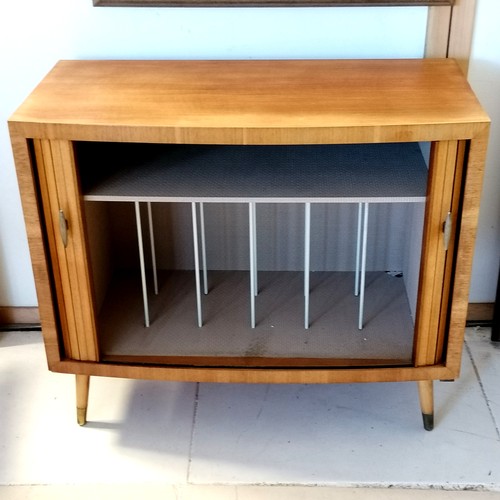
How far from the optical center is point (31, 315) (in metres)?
1.88

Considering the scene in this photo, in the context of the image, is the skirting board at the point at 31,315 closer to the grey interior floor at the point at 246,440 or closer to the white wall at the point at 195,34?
the grey interior floor at the point at 246,440

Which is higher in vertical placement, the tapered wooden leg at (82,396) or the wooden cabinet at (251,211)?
the wooden cabinet at (251,211)

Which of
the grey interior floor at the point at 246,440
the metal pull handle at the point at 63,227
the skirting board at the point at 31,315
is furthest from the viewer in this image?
the skirting board at the point at 31,315

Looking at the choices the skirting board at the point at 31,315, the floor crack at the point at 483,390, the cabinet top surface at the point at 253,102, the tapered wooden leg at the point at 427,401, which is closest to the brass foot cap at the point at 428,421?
the tapered wooden leg at the point at 427,401

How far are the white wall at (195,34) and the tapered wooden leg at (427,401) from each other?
0.60 metres

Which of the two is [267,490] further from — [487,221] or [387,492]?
[487,221]

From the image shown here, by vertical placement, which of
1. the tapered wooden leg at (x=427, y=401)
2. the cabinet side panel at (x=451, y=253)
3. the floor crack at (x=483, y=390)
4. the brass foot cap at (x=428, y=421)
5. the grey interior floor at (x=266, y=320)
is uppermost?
the cabinet side panel at (x=451, y=253)

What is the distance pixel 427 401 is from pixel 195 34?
848mm

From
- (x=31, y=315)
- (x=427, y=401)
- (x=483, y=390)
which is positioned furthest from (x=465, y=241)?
(x=31, y=315)

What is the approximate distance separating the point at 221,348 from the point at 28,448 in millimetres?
427

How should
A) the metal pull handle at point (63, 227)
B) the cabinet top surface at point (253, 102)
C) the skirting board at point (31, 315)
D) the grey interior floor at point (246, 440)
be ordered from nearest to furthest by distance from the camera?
the cabinet top surface at point (253, 102)
the metal pull handle at point (63, 227)
the grey interior floor at point (246, 440)
the skirting board at point (31, 315)

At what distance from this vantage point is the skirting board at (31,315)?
1857 mm

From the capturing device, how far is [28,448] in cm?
156

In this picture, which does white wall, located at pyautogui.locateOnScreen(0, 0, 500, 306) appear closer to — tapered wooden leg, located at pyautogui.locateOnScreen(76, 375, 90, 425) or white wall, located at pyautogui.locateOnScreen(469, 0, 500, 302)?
white wall, located at pyautogui.locateOnScreen(469, 0, 500, 302)
